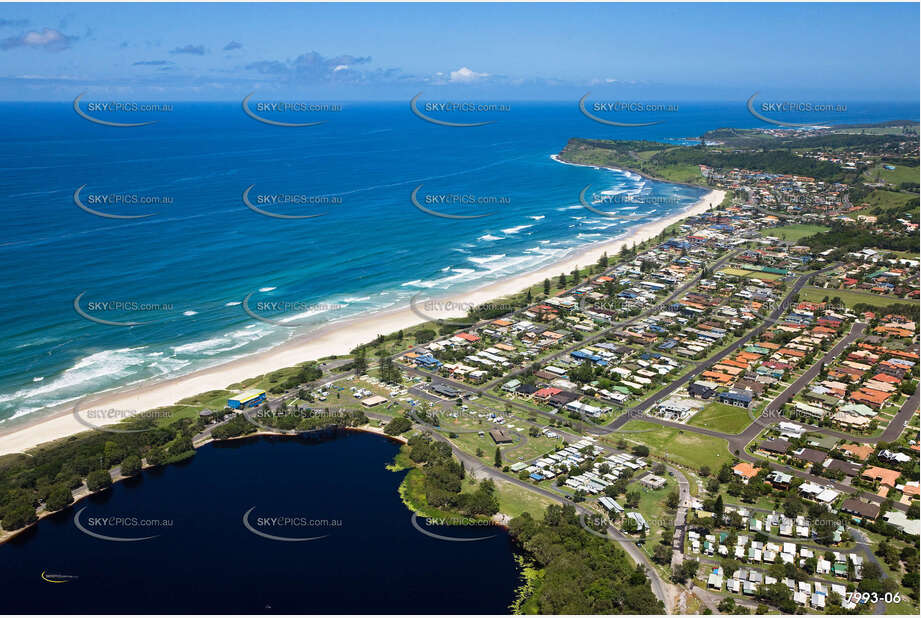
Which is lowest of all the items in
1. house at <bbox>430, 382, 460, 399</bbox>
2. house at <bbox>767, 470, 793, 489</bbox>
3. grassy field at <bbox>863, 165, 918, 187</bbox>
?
house at <bbox>430, 382, 460, 399</bbox>

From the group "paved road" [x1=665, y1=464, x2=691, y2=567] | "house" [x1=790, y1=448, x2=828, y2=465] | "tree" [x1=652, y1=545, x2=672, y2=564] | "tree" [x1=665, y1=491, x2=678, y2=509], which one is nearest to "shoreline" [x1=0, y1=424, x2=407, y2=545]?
"tree" [x1=665, y1=491, x2=678, y2=509]

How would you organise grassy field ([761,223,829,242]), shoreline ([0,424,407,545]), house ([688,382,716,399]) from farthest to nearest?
grassy field ([761,223,829,242]) < house ([688,382,716,399]) < shoreline ([0,424,407,545])

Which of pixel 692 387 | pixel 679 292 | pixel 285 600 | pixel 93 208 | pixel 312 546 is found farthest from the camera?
pixel 93 208

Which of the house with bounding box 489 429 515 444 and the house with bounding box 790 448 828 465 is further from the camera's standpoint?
the house with bounding box 489 429 515 444

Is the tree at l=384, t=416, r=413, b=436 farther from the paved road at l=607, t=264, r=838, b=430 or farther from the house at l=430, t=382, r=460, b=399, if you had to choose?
the paved road at l=607, t=264, r=838, b=430

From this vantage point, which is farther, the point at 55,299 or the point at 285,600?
the point at 55,299

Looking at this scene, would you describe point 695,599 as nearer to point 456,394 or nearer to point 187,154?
point 456,394

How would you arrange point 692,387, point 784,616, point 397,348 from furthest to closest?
point 397,348 < point 692,387 < point 784,616

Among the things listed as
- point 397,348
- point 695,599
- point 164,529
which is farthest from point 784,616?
point 397,348
